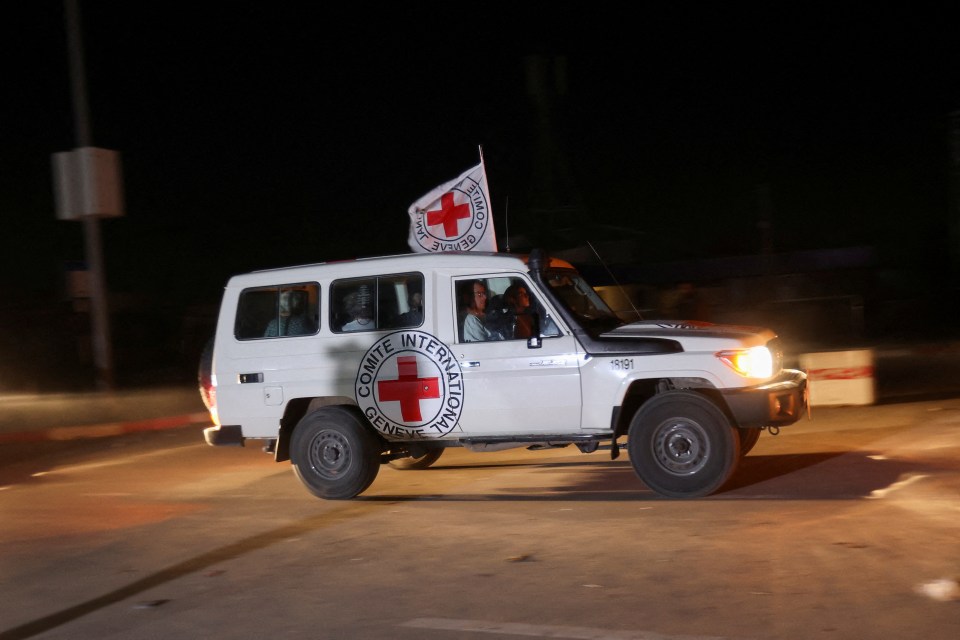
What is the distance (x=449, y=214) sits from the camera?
10906 mm

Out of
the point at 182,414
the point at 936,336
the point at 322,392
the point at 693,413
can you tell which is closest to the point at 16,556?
the point at 322,392

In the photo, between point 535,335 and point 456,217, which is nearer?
point 535,335

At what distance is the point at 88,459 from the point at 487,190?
6892 mm

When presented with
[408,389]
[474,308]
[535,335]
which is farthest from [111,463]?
[535,335]

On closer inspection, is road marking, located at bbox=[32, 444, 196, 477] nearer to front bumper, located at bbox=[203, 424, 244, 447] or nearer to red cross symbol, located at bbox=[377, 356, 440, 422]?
front bumper, located at bbox=[203, 424, 244, 447]

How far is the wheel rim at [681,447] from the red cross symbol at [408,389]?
1949 mm

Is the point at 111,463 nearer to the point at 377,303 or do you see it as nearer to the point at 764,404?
the point at 377,303

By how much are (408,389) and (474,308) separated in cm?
92

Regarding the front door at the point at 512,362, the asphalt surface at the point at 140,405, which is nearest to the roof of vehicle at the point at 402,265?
the front door at the point at 512,362

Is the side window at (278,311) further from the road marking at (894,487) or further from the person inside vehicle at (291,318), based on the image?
the road marking at (894,487)

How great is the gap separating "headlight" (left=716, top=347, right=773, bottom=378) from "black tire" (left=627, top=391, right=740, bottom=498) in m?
0.36

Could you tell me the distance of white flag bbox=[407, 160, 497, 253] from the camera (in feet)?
34.7

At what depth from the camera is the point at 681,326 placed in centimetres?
887

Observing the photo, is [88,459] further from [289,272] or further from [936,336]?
[936,336]
